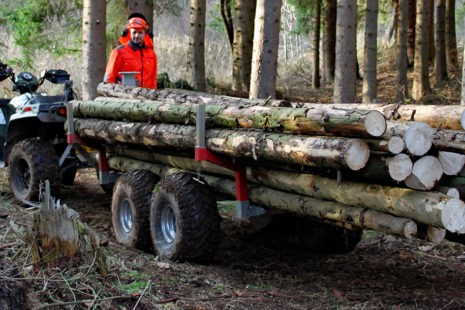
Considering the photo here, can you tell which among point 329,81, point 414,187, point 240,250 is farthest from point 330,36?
point 414,187

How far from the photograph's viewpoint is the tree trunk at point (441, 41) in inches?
779

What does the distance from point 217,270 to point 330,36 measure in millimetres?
19021

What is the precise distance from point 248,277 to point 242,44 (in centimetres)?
1127

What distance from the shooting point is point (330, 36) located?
23484mm

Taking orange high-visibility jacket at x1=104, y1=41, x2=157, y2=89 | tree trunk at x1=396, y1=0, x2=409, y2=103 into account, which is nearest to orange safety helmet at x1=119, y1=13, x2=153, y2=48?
orange high-visibility jacket at x1=104, y1=41, x2=157, y2=89

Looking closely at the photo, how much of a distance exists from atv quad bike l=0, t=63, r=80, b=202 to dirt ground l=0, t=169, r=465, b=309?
795 mm

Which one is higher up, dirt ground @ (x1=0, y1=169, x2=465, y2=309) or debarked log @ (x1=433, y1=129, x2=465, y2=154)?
debarked log @ (x1=433, y1=129, x2=465, y2=154)

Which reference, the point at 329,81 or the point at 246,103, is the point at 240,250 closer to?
the point at 246,103

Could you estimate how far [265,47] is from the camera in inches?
357

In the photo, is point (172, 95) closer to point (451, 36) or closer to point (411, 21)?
point (411, 21)

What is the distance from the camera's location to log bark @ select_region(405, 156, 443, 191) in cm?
420

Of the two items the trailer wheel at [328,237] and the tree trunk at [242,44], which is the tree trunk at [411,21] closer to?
the tree trunk at [242,44]

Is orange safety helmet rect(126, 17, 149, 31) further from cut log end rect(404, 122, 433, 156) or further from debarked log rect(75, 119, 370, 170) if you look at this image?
cut log end rect(404, 122, 433, 156)

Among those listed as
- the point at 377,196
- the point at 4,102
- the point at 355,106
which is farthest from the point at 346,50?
the point at 377,196
